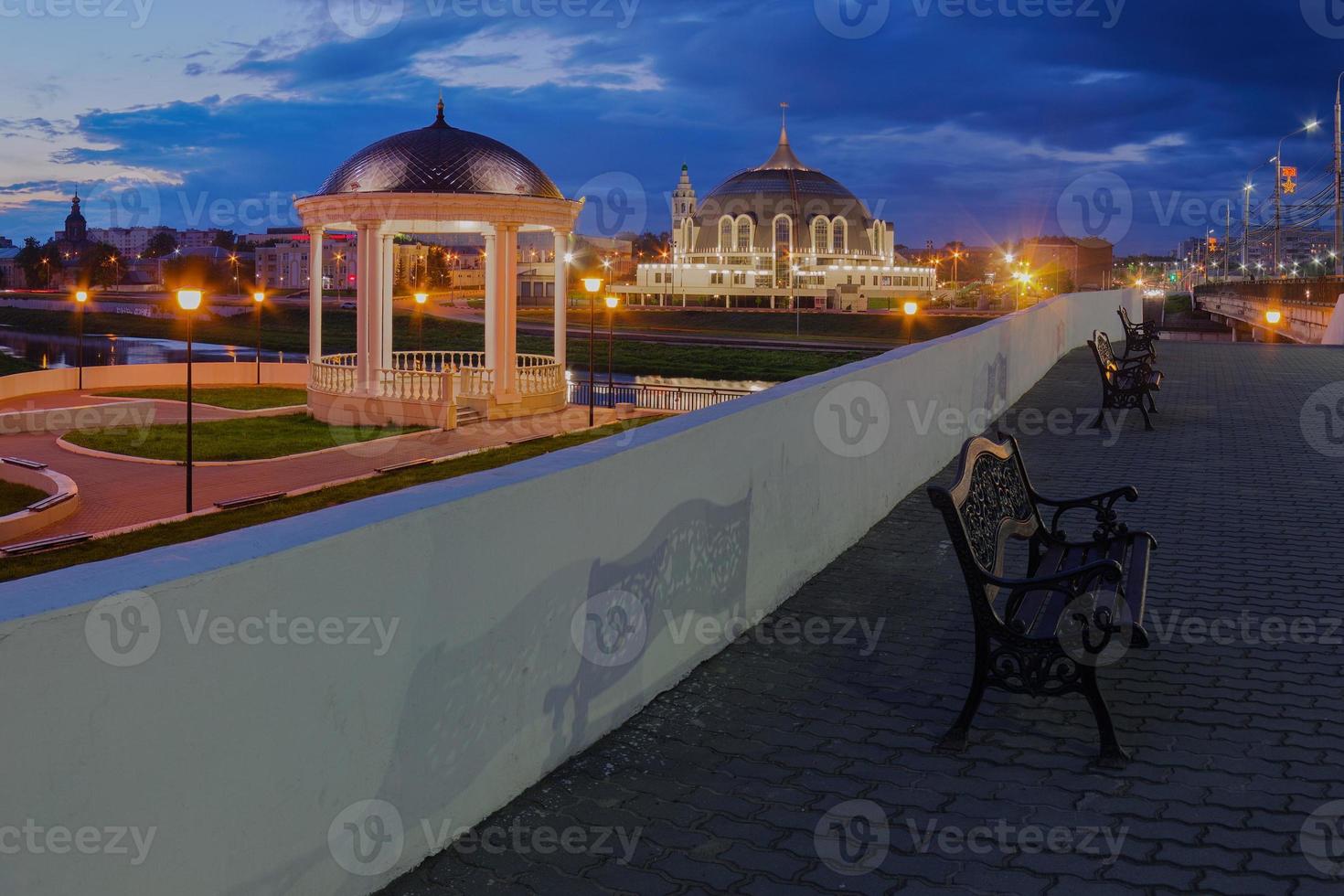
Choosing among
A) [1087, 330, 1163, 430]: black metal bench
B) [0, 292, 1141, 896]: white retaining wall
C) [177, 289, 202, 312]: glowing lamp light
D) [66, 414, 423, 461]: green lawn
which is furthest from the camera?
[66, 414, 423, 461]: green lawn

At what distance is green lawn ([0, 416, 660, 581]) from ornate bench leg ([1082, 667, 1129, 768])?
7.43 m

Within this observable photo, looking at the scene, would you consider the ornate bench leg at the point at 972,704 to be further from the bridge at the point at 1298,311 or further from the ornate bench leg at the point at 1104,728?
the bridge at the point at 1298,311

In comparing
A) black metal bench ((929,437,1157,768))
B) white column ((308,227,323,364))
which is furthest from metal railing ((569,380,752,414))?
black metal bench ((929,437,1157,768))

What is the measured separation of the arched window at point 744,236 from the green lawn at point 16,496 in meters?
111

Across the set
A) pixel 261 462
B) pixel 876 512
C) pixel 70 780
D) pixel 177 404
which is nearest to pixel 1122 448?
pixel 876 512

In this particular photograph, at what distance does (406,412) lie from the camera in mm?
27531

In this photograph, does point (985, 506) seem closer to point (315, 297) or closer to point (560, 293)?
point (560, 293)

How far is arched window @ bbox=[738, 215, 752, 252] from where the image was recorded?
12681cm

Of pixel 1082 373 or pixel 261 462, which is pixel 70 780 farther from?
pixel 261 462

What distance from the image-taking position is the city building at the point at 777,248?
122 meters

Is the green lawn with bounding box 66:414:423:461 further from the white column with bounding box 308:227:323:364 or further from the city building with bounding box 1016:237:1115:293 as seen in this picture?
the city building with bounding box 1016:237:1115:293

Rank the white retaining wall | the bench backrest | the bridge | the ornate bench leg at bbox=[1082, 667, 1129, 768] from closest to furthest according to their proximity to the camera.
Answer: the white retaining wall < the ornate bench leg at bbox=[1082, 667, 1129, 768] < the bench backrest < the bridge

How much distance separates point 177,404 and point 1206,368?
23758 millimetres

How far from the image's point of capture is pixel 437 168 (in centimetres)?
2756
